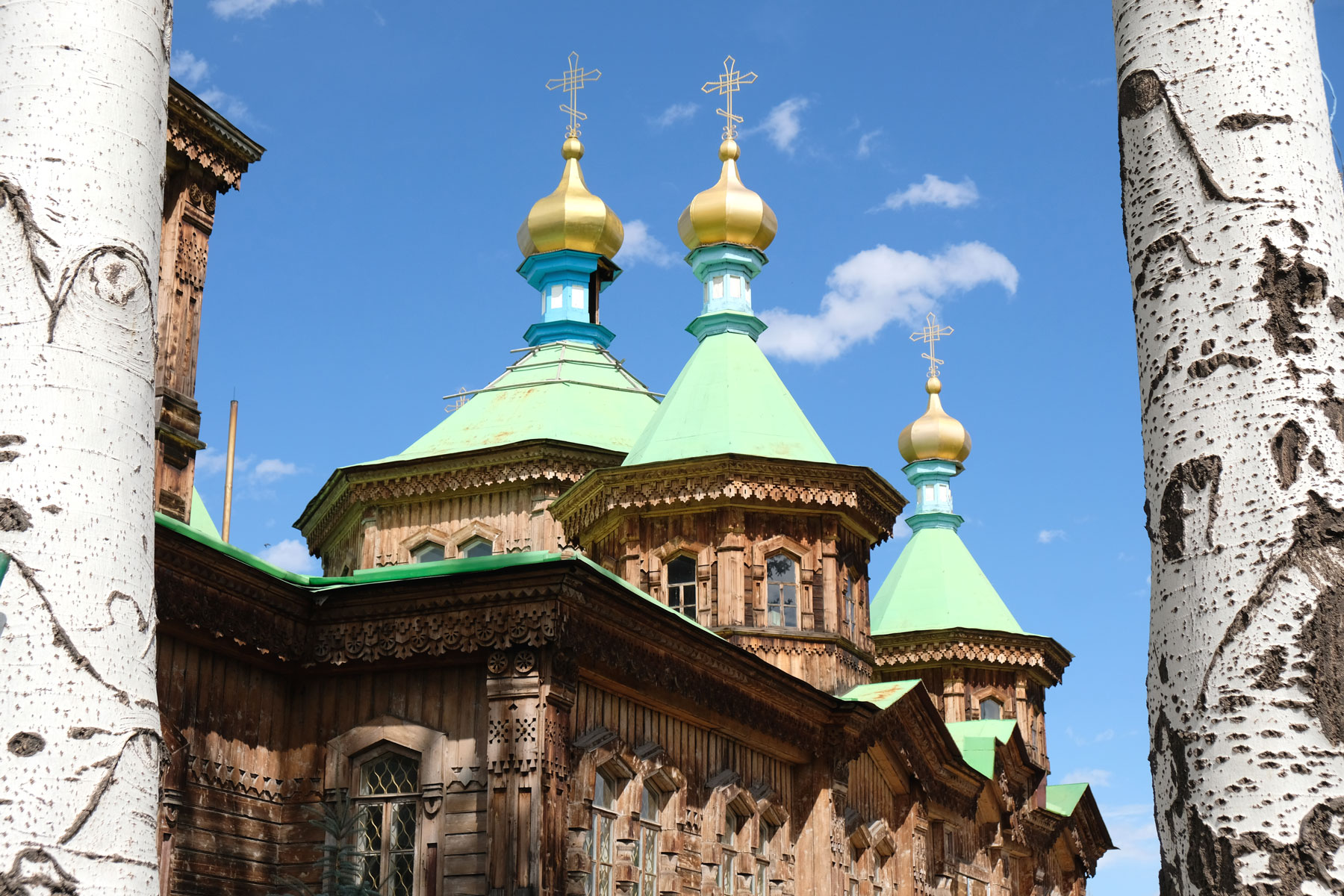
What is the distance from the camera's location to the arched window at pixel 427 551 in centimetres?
2419

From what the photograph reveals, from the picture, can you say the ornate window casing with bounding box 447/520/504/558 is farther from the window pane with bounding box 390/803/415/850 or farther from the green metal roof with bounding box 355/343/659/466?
the window pane with bounding box 390/803/415/850

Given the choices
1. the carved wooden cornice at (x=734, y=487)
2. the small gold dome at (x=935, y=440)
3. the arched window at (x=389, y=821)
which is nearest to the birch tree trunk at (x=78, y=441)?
the arched window at (x=389, y=821)

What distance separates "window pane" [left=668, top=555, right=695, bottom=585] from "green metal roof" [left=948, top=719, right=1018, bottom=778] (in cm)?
632

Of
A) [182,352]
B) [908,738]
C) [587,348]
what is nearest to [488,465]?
[587,348]

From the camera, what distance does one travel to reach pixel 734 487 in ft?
65.8

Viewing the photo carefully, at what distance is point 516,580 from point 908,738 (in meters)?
10.0

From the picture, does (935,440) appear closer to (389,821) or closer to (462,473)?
(462,473)

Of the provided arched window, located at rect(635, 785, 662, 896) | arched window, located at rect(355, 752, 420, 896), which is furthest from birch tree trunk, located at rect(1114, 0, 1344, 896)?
arched window, located at rect(635, 785, 662, 896)

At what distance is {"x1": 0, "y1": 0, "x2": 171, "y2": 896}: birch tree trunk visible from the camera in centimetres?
274

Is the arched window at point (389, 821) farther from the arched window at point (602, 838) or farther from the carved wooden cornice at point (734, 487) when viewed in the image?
the carved wooden cornice at point (734, 487)

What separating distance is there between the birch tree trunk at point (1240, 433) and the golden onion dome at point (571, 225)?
25770mm

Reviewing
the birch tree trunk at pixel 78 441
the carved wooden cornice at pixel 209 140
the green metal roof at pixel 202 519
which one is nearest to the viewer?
the birch tree trunk at pixel 78 441

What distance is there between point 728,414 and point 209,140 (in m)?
8.86

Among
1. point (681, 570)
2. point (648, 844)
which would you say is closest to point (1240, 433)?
point (648, 844)
